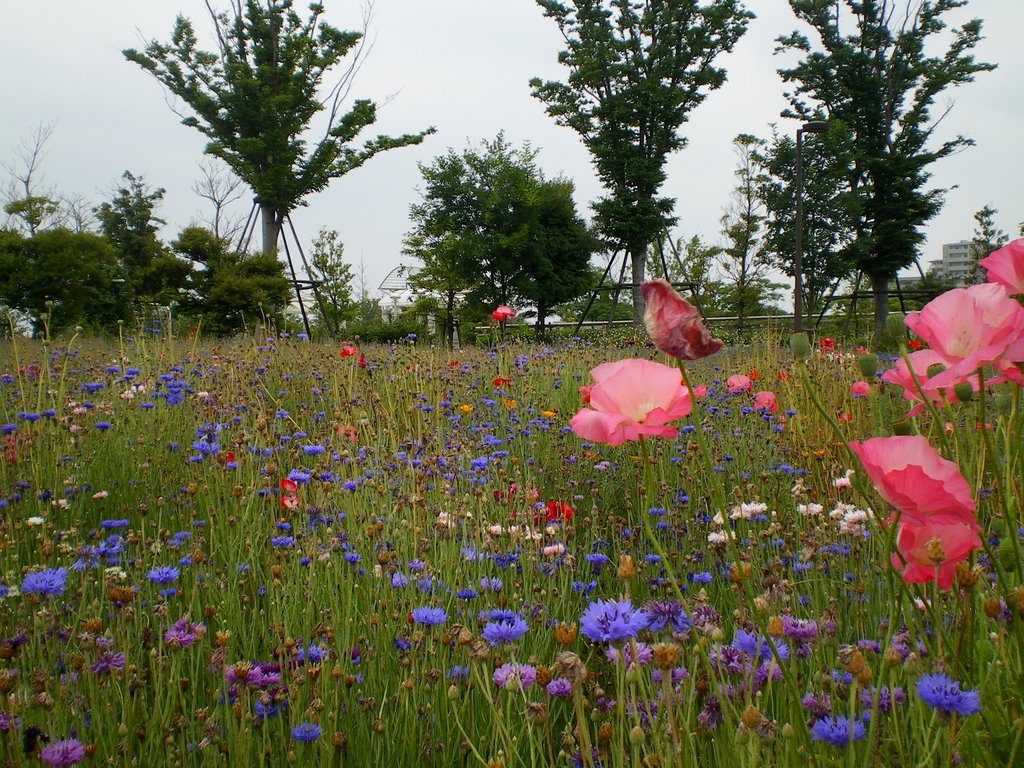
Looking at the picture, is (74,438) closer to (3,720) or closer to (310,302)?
(3,720)

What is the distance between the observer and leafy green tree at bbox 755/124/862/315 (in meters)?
21.1

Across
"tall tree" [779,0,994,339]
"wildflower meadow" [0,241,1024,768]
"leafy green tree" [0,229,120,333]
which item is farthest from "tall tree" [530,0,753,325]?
"wildflower meadow" [0,241,1024,768]

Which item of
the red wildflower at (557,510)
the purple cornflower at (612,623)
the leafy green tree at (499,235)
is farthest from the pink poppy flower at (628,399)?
the leafy green tree at (499,235)

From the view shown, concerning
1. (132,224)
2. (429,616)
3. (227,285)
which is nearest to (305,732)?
(429,616)

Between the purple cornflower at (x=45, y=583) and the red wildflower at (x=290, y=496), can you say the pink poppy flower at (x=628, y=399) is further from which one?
the red wildflower at (x=290, y=496)

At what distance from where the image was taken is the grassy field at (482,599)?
3.34 feet

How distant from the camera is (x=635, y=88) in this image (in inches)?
859

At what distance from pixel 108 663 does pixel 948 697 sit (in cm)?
134

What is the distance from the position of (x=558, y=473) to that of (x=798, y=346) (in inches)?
107

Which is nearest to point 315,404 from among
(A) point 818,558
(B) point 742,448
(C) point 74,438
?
(C) point 74,438

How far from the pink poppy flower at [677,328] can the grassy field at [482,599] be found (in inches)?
4.8

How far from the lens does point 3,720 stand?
1.03 metres

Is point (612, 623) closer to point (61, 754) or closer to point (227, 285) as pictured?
point (61, 754)

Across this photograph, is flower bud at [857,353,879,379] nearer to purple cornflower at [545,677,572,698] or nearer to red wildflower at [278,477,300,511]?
purple cornflower at [545,677,572,698]
